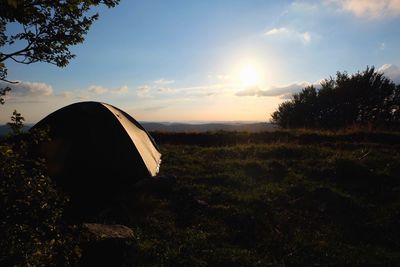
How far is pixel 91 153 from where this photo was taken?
995 cm

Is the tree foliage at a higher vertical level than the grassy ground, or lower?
higher

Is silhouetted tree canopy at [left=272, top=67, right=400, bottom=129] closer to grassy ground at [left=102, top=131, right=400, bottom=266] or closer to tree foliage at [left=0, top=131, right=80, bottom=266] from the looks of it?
grassy ground at [left=102, top=131, right=400, bottom=266]

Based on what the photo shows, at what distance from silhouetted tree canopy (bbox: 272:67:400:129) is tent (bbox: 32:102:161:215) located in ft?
118

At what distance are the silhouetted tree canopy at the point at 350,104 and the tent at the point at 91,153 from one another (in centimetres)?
3589

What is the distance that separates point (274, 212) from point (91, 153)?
5239 mm

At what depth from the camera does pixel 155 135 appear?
2620 cm

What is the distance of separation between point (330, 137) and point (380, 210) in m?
12.1

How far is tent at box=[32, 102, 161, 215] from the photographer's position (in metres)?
9.71

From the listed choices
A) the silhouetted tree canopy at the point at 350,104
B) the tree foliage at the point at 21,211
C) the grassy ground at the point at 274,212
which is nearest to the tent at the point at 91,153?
the grassy ground at the point at 274,212

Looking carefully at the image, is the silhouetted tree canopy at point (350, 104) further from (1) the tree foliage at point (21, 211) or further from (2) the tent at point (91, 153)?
(1) the tree foliage at point (21, 211)

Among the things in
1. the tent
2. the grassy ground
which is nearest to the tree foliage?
the grassy ground

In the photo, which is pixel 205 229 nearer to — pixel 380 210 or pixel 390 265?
pixel 390 265

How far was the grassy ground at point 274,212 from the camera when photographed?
7.64m

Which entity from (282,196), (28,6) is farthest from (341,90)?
(28,6)
